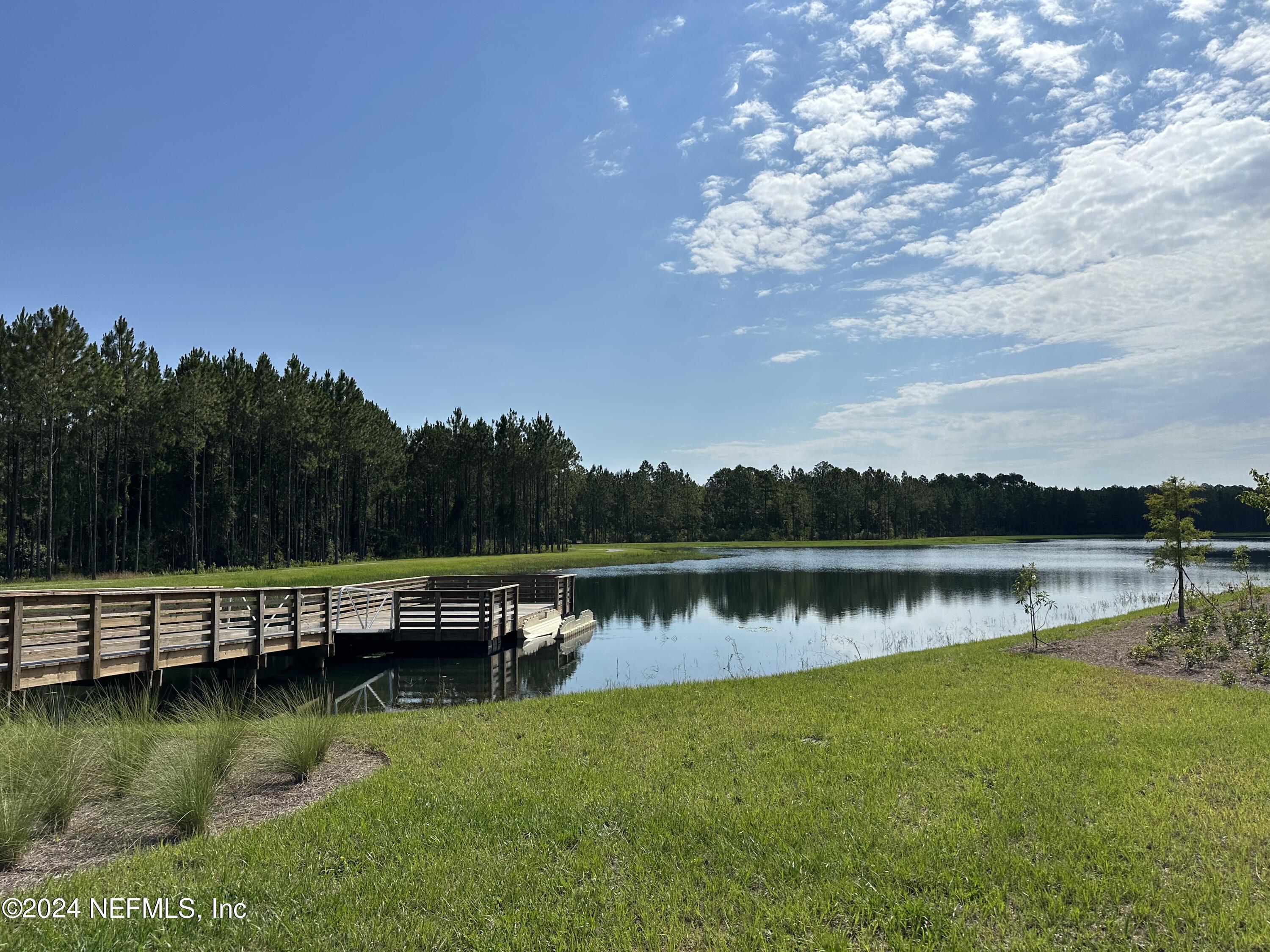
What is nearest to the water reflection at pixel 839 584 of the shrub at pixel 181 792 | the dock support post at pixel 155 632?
the dock support post at pixel 155 632

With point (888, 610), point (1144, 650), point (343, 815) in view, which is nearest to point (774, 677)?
point (1144, 650)

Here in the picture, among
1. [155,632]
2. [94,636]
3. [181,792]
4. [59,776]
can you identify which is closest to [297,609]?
[155,632]

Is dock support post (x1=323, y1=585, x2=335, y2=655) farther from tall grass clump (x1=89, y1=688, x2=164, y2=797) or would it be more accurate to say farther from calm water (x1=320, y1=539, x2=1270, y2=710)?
tall grass clump (x1=89, y1=688, x2=164, y2=797)

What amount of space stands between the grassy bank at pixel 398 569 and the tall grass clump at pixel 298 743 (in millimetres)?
21675

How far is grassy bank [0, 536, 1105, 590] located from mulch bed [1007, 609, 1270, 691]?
23770mm

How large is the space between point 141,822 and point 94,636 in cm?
812

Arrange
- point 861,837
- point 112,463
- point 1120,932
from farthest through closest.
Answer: point 112,463
point 861,837
point 1120,932

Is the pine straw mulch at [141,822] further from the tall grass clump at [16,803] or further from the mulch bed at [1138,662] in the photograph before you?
the mulch bed at [1138,662]

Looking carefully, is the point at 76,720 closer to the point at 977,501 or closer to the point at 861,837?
the point at 861,837

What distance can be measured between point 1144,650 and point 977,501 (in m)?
151

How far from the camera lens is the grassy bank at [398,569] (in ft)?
115

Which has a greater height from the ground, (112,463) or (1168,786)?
(112,463)

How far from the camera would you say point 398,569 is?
4397 cm

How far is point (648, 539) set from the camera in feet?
422
